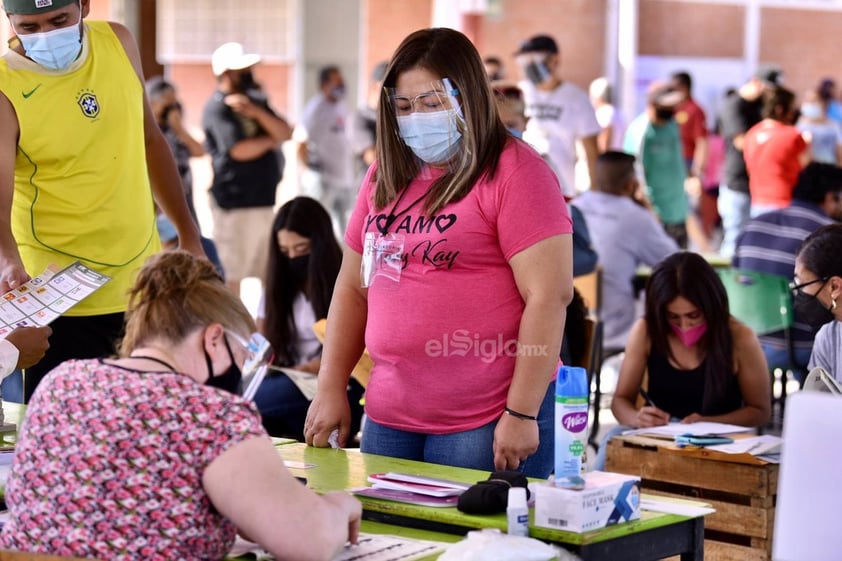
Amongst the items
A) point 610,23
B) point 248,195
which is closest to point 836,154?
point 248,195

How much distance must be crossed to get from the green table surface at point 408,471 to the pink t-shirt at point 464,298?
14cm

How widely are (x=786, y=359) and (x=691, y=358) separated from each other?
138 cm

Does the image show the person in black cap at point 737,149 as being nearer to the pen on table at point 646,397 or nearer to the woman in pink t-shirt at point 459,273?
the pen on table at point 646,397

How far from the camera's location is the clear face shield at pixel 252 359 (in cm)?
237

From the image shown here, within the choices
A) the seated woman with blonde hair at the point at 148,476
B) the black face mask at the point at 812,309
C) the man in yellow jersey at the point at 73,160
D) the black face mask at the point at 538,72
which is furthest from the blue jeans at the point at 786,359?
the seated woman with blonde hair at the point at 148,476

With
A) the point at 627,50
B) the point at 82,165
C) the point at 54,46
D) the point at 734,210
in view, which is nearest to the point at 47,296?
the point at 82,165

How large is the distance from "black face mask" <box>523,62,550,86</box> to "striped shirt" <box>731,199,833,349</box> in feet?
7.91

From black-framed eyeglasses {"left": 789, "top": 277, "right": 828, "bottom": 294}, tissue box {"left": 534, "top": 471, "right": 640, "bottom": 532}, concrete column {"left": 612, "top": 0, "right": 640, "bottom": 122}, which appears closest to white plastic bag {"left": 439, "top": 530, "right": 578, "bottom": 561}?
tissue box {"left": 534, "top": 471, "right": 640, "bottom": 532}

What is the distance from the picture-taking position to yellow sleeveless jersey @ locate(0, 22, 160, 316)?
3.60 m

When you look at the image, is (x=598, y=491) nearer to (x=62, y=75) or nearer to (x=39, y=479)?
(x=39, y=479)

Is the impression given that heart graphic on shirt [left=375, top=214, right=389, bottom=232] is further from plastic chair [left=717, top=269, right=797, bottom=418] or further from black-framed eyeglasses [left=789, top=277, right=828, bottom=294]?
plastic chair [left=717, top=269, right=797, bottom=418]

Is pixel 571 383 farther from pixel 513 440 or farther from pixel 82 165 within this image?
pixel 82 165

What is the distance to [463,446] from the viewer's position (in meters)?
3.00

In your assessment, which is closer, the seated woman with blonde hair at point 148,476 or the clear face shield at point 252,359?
the seated woman with blonde hair at point 148,476
